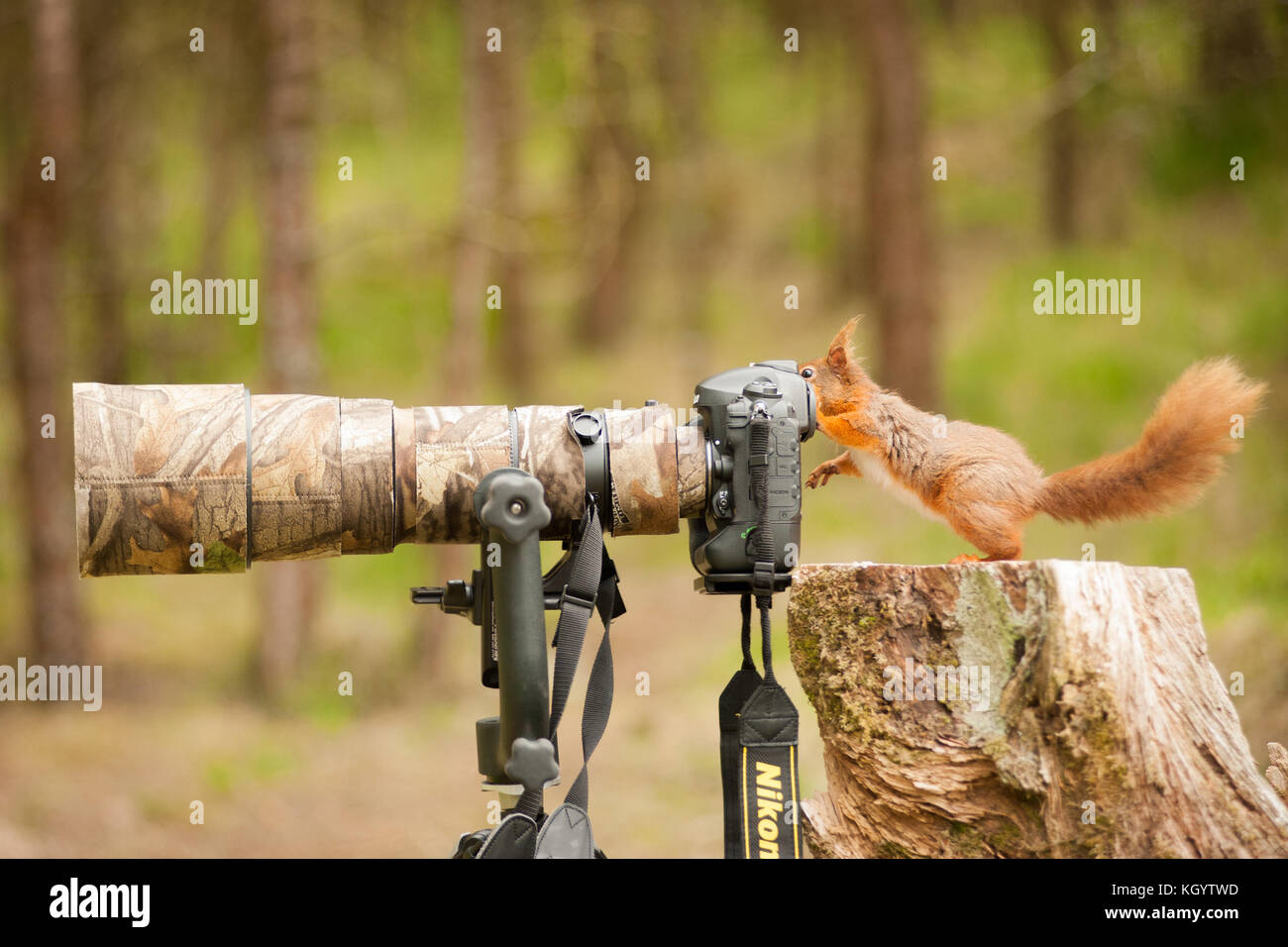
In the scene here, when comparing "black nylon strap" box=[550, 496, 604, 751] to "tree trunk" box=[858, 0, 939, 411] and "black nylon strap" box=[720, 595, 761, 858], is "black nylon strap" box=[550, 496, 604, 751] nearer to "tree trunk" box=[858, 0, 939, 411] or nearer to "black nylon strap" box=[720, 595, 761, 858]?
"black nylon strap" box=[720, 595, 761, 858]

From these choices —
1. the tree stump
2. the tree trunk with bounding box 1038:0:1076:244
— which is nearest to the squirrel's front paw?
the tree stump

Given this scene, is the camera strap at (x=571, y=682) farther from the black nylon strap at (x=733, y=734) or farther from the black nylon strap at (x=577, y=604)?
the black nylon strap at (x=733, y=734)

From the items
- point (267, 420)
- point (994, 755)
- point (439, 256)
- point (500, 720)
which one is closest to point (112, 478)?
point (267, 420)

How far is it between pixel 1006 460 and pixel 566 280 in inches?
505

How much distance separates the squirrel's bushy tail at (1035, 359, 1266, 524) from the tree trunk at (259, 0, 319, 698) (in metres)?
5.66

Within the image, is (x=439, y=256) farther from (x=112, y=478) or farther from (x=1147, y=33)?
(x=112, y=478)

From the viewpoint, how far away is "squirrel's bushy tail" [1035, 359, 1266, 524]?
2.69 meters

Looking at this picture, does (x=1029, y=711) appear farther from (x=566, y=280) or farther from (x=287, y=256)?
(x=566, y=280)

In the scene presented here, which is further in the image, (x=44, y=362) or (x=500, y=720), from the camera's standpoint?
(x=44, y=362)

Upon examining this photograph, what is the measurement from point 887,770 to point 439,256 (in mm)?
13931

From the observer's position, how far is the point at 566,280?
50.7 feet

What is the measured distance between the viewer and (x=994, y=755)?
2.50 m

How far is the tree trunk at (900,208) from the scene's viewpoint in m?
8.97

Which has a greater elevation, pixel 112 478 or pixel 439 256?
pixel 439 256
